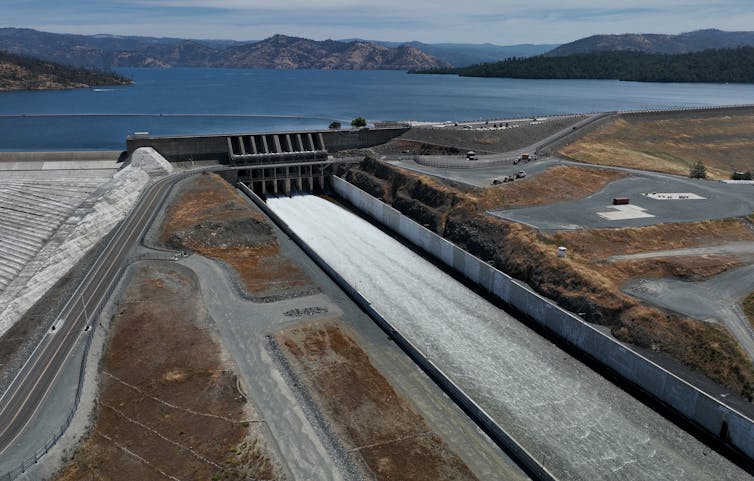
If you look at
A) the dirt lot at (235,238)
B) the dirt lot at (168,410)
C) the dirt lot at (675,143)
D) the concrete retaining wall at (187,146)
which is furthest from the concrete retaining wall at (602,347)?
the concrete retaining wall at (187,146)

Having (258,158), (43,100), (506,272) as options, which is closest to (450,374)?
(506,272)

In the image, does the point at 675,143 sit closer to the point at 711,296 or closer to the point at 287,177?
the point at 711,296

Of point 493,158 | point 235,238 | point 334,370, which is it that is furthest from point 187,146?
point 334,370

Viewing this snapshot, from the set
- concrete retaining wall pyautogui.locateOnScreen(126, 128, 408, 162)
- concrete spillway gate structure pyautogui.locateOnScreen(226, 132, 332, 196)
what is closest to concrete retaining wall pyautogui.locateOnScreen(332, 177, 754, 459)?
concrete spillway gate structure pyautogui.locateOnScreen(226, 132, 332, 196)

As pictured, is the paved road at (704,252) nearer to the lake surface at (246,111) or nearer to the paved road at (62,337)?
the paved road at (62,337)

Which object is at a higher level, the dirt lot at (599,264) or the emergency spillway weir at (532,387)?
the dirt lot at (599,264)

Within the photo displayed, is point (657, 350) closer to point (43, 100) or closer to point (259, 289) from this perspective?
point (259, 289)

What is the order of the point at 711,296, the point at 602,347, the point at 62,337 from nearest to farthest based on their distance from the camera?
the point at 62,337 → the point at 602,347 → the point at 711,296
